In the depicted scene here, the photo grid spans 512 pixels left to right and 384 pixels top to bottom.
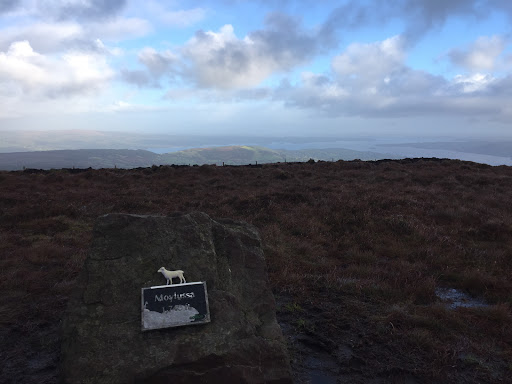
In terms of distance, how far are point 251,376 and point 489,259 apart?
8270 mm

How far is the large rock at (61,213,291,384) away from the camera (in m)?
3.50

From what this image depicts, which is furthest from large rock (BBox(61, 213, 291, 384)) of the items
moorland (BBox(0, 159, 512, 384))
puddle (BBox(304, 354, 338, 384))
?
moorland (BBox(0, 159, 512, 384))

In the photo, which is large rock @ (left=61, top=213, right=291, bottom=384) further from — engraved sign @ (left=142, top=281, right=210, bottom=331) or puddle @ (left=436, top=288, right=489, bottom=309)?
puddle @ (left=436, top=288, right=489, bottom=309)

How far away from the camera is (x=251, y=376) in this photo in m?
3.67

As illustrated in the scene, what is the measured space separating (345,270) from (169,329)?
5425 mm

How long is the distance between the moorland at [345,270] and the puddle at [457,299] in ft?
0.26

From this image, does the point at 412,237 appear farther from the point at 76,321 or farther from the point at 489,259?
the point at 76,321

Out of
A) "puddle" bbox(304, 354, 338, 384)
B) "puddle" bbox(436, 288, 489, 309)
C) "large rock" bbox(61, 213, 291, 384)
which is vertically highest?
"large rock" bbox(61, 213, 291, 384)

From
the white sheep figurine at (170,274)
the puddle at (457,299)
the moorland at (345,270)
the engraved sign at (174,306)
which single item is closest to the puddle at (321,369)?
the moorland at (345,270)

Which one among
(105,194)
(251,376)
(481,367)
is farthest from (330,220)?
(105,194)

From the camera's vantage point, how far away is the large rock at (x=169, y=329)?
11.5 ft

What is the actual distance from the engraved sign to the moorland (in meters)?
1.79

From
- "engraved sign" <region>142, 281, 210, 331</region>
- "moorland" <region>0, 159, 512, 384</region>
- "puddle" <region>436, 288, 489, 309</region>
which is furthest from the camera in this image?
"puddle" <region>436, 288, 489, 309</region>

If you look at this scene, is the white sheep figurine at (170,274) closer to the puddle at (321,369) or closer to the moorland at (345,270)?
the moorland at (345,270)
